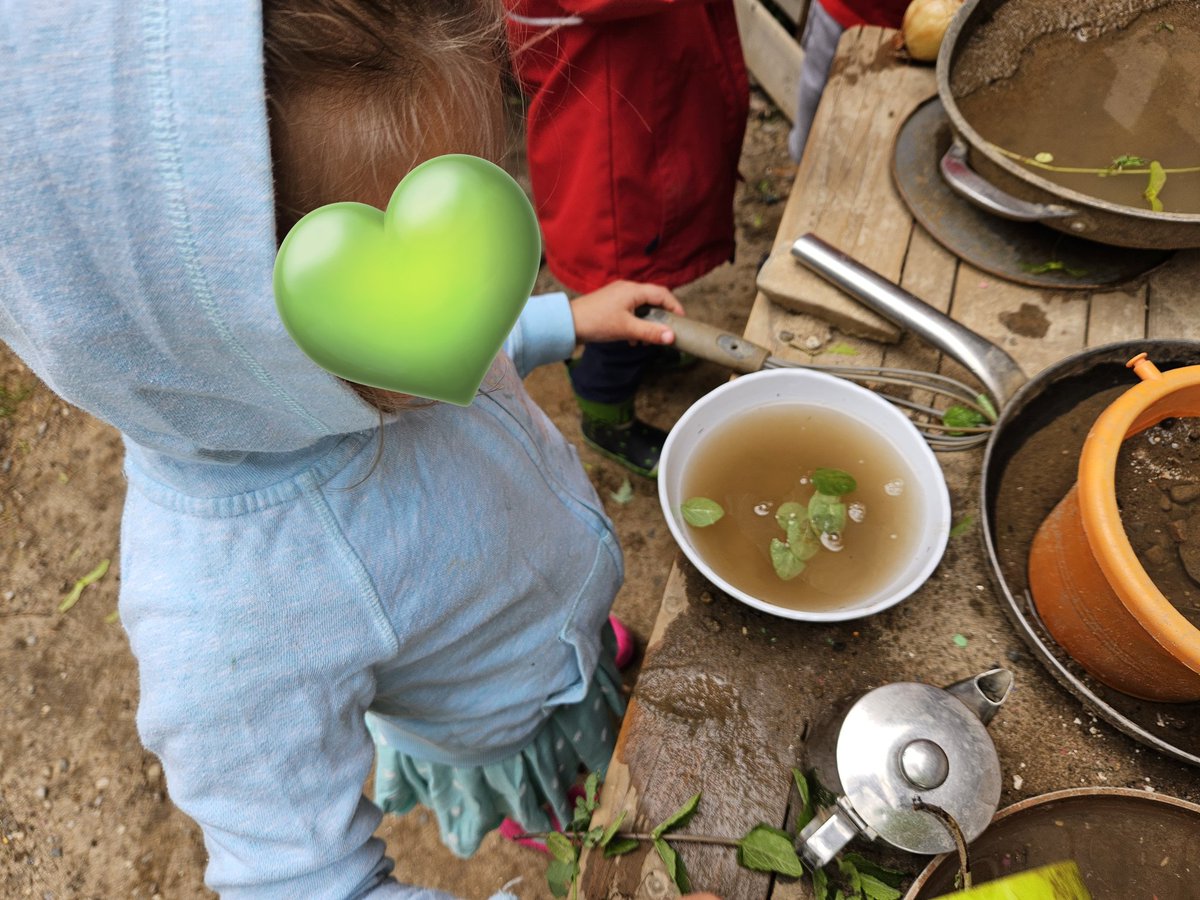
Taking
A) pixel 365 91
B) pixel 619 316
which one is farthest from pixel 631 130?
pixel 365 91

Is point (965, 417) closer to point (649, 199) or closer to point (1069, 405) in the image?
point (1069, 405)

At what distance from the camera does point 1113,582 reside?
0.68 meters

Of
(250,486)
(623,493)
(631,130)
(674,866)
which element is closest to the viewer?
(250,486)

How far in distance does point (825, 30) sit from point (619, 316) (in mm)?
1099

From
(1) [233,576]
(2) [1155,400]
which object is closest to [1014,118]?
(2) [1155,400]

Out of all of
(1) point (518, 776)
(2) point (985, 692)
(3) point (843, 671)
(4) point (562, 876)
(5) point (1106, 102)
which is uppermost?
(5) point (1106, 102)

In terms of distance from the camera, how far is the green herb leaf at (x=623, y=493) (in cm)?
216

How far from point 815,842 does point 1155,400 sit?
0.56 metres

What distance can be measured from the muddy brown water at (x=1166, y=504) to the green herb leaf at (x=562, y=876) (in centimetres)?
67

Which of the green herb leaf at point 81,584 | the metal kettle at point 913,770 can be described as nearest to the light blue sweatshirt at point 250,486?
the metal kettle at point 913,770

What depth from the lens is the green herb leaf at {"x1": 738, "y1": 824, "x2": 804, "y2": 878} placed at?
725 millimetres

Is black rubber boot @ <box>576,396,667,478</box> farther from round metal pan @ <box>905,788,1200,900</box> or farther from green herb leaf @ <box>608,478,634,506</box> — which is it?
round metal pan @ <box>905,788,1200,900</box>
